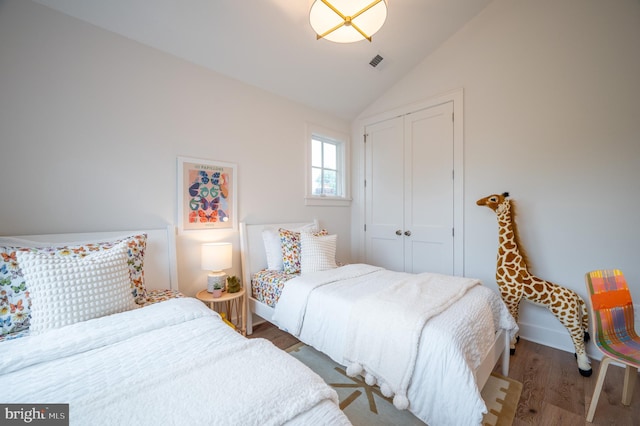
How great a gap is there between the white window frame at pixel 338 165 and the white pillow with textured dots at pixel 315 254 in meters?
0.83

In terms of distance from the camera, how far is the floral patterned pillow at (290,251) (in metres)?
2.53

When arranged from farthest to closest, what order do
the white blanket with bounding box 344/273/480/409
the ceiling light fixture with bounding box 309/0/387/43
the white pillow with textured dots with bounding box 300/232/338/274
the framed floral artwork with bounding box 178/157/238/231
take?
the white pillow with textured dots with bounding box 300/232/338/274 < the framed floral artwork with bounding box 178/157/238/231 < the ceiling light fixture with bounding box 309/0/387/43 < the white blanket with bounding box 344/273/480/409

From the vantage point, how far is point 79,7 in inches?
69.1

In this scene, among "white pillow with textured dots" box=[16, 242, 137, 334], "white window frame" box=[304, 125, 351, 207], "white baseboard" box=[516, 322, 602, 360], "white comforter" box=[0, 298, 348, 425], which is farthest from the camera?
"white window frame" box=[304, 125, 351, 207]

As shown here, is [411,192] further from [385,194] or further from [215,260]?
[215,260]

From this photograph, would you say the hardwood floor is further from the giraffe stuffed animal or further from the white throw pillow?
the white throw pillow

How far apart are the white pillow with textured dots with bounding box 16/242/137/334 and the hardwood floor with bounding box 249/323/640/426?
145 centimetres

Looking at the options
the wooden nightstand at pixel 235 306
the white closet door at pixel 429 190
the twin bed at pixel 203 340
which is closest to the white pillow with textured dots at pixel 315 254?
the twin bed at pixel 203 340

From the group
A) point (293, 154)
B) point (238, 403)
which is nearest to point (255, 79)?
point (293, 154)

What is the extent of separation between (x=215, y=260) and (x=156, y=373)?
140 cm

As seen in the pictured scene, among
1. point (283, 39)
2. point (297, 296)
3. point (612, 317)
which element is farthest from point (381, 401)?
point (283, 39)

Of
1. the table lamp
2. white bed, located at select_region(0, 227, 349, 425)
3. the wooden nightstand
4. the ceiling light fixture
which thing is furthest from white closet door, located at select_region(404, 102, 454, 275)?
white bed, located at select_region(0, 227, 349, 425)

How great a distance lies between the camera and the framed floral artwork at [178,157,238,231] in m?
2.29

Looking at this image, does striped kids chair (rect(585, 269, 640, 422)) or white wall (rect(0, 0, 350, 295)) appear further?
white wall (rect(0, 0, 350, 295))
